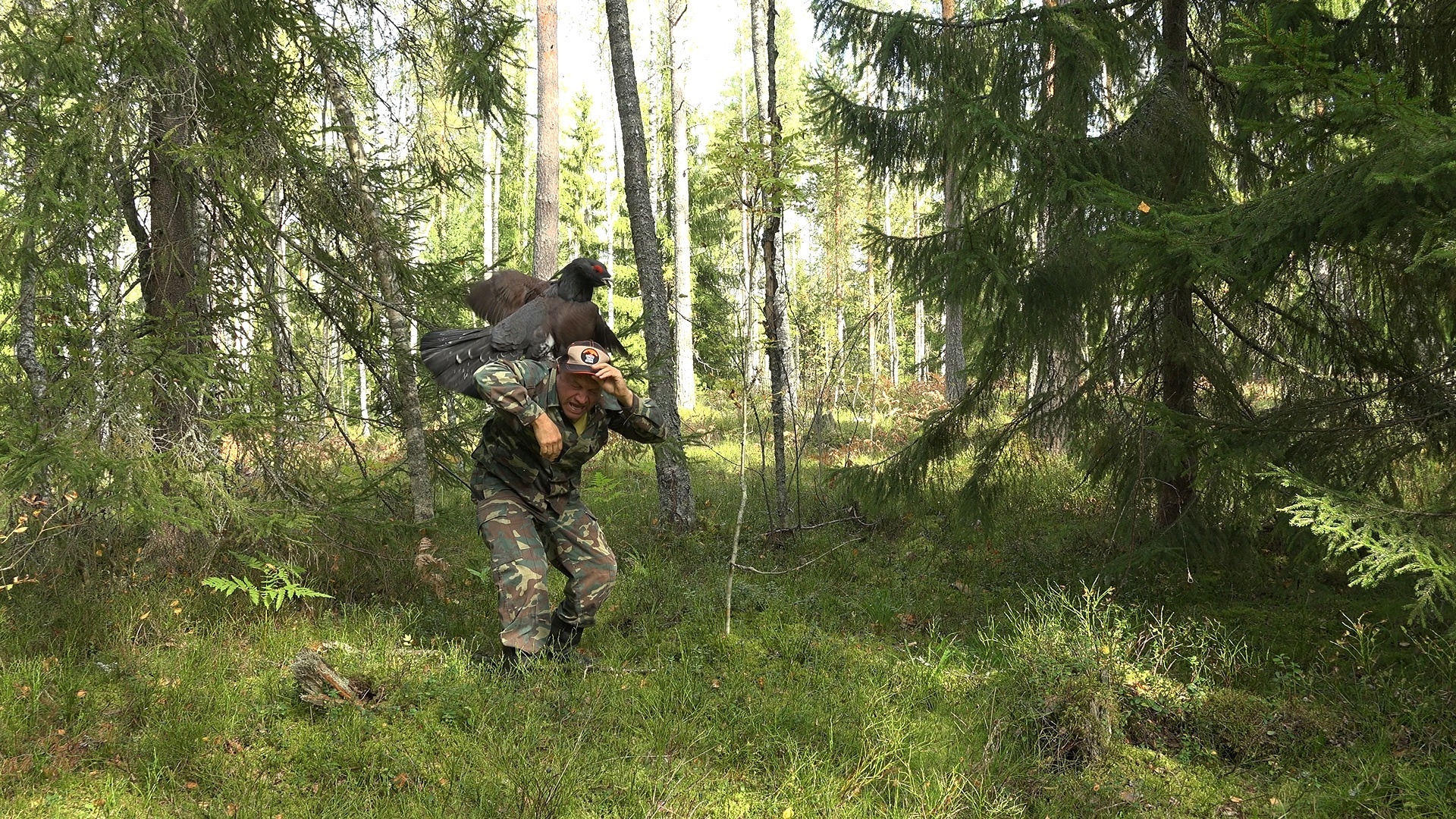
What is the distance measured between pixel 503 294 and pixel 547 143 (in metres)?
9.67

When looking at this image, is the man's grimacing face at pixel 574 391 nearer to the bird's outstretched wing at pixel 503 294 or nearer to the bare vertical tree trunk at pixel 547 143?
the bird's outstretched wing at pixel 503 294

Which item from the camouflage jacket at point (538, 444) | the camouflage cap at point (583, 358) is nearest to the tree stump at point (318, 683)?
the camouflage jacket at point (538, 444)

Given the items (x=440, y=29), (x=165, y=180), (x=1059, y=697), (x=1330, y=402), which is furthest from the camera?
(x=440, y=29)

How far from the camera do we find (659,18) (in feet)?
89.7

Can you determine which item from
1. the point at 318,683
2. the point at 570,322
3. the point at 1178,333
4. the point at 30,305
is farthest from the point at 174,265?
the point at 1178,333

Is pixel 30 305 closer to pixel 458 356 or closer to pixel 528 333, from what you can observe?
pixel 458 356

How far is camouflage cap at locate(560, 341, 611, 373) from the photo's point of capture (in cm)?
409

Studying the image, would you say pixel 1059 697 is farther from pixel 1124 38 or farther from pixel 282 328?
pixel 282 328

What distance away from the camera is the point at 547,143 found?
523 inches

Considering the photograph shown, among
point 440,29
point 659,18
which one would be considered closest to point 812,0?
point 440,29

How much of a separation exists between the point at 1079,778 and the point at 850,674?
122cm

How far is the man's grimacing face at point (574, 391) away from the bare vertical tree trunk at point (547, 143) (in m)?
8.73

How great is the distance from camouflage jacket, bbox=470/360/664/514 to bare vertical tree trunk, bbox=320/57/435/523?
1.70 meters

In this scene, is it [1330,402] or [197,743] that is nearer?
[197,743]
